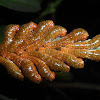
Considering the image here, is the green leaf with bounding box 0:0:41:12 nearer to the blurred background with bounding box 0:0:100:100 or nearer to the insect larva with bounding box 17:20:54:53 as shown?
the blurred background with bounding box 0:0:100:100

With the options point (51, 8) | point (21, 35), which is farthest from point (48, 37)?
point (51, 8)

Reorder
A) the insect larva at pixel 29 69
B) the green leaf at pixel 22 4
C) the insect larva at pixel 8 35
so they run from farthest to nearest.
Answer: the green leaf at pixel 22 4 → the insect larva at pixel 8 35 → the insect larva at pixel 29 69

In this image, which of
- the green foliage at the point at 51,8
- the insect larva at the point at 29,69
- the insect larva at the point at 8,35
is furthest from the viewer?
the green foliage at the point at 51,8

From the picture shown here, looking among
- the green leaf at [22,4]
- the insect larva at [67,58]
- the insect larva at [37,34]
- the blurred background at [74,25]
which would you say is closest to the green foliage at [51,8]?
the blurred background at [74,25]

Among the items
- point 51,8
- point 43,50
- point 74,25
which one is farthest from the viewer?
point 74,25

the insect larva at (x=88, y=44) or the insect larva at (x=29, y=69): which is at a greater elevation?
the insect larva at (x=88, y=44)

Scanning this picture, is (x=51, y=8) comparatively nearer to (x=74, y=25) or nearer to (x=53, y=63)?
(x=74, y=25)

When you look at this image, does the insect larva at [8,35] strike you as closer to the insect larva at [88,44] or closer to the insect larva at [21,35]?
the insect larva at [21,35]
